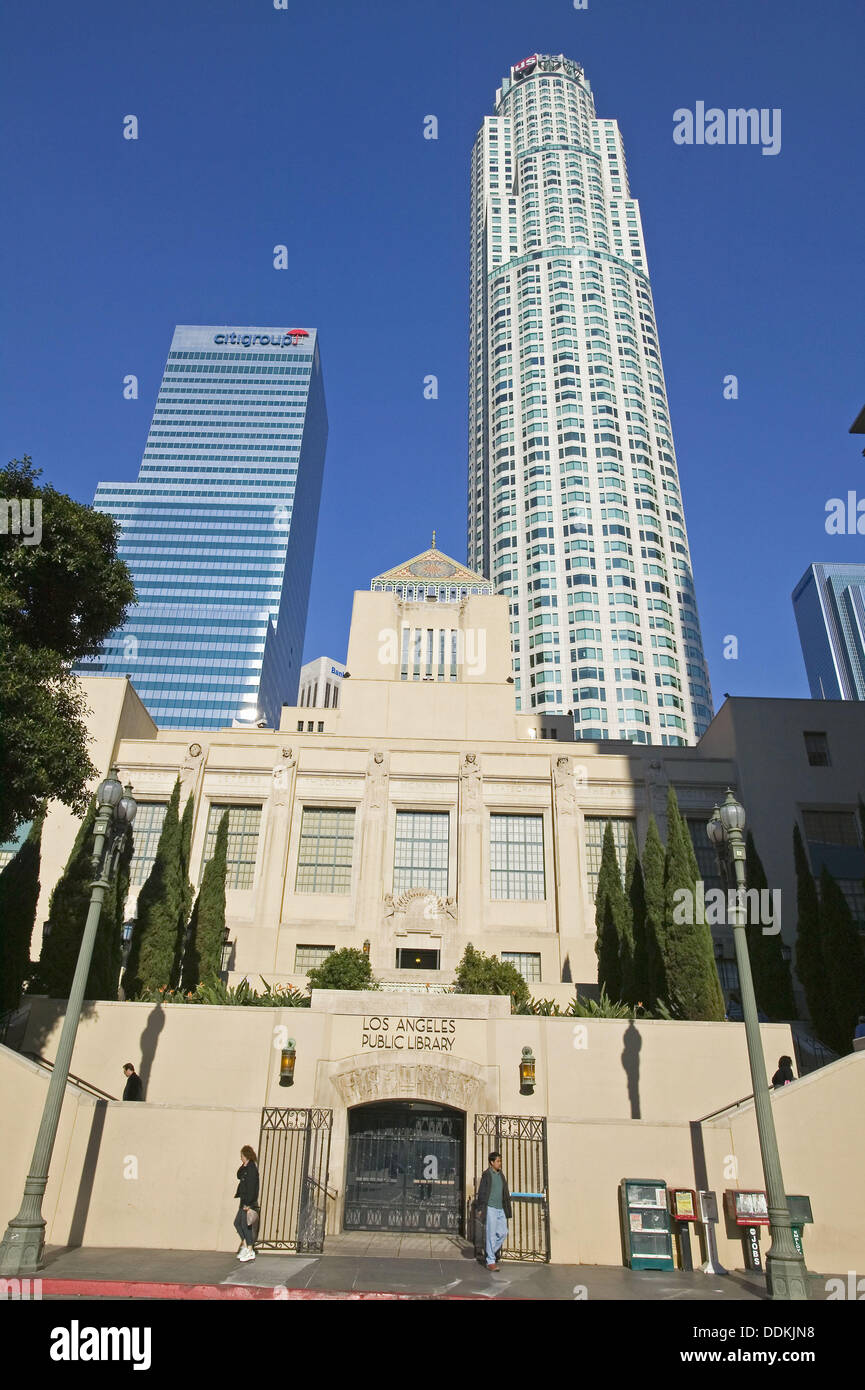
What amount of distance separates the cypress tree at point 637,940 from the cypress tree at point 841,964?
5931 mm

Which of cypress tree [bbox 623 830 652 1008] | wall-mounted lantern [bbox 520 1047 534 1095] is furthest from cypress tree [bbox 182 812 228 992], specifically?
cypress tree [bbox 623 830 652 1008]

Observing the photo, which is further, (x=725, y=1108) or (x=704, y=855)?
(x=704, y=855)

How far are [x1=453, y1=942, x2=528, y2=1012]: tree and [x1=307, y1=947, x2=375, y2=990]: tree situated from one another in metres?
2.64

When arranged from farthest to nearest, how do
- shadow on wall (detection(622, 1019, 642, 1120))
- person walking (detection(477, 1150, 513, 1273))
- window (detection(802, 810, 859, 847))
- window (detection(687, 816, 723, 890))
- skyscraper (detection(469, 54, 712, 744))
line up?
skyscraper (detection(469, 54, 712, 744)) < window (detection(802, 810, 859, 847)) < window (detection(687, 816, 723, 890)) < shadow on wall (detection(622, 1019, 642, 1120)) < person walking (detection(477, 1150, 513, 1273))

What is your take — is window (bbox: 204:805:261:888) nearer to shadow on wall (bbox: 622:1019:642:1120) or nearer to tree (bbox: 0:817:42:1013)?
tree (bbox: 0:817:42:1013)

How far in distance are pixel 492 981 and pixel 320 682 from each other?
11254 cm

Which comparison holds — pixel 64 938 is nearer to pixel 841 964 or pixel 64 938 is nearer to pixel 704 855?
pixel 841 964

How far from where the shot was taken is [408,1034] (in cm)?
1761

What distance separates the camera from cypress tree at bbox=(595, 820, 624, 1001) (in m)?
25.5

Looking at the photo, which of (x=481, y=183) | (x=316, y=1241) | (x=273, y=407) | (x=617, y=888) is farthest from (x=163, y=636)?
(x=316, y=1241)

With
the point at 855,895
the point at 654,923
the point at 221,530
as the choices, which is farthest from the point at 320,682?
the point at 654,923

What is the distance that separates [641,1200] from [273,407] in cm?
15028

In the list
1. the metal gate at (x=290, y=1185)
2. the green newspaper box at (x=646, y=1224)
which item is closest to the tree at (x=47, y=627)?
the metal gate at (x=290, y=1185)

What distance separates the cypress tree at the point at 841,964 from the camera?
2388 centimetres
